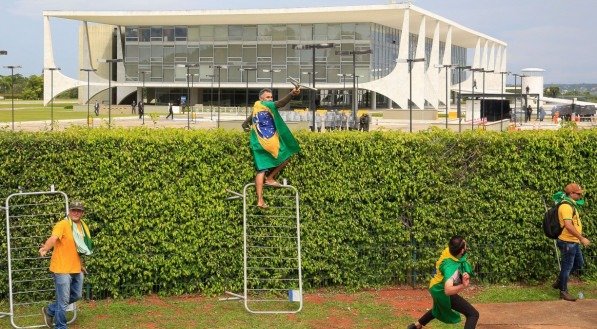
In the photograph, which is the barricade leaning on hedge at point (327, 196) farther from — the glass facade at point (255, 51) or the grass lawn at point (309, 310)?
the glass facade at point (255, 51)

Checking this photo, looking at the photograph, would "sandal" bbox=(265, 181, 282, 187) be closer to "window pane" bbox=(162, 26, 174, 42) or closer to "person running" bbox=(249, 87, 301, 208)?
"person running" bbox=(249, 87, 301, 208)

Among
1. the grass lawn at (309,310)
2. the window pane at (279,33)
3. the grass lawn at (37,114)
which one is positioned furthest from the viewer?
the window pane at (279,33)

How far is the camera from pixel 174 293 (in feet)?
37.3

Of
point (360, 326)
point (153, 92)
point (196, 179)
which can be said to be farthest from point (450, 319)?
point (153, 92)

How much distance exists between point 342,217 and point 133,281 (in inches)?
117

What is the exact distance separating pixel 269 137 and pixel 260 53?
2672 inches

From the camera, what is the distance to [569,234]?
11.1 meters

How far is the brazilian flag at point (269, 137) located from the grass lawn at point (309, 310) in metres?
1.92

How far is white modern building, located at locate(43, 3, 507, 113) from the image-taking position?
72062 millimetres

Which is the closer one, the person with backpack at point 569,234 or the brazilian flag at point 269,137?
the person with backpack at point 569,234

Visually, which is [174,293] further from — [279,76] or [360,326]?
[279,76]

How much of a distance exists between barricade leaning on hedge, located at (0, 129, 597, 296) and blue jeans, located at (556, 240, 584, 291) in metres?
0.72

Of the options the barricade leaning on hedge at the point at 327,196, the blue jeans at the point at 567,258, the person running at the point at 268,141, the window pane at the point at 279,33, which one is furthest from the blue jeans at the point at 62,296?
the window pane at the point at 279,33

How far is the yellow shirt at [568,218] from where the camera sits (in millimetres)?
10758
